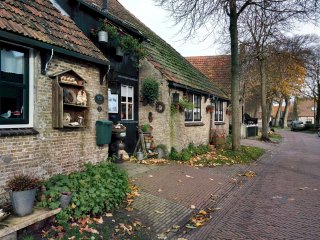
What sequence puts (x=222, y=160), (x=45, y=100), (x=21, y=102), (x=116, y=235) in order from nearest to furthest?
(x=116, y=235), (x=21, y=102), (x=45, y=100), (x=222, y=160)

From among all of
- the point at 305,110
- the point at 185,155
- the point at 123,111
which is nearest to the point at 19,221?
the point at 123,111

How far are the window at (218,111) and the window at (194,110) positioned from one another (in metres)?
3.67

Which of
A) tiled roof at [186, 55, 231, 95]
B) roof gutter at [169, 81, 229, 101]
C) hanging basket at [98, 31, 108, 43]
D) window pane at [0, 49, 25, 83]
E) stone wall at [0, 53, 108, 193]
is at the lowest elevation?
stone wall at [0, 53, 108, 193]

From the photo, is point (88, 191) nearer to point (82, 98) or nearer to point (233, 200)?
point (82, 98)

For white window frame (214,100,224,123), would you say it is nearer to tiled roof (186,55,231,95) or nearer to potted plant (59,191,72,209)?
tiled roof (186,55,231,95)

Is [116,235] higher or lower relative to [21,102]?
lower

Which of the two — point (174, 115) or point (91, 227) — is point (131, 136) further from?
point (91, 227)

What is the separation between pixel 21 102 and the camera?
6301 millimetres

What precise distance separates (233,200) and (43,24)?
611cm

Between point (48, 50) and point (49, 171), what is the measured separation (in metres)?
2.48

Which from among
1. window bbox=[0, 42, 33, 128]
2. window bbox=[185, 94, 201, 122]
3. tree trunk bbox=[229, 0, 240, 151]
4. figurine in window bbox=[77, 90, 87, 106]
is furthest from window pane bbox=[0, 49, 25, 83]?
tree trunk bbox=[229, 0, 240, 151]

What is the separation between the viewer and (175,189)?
8.78m

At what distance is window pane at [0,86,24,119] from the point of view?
234 inches

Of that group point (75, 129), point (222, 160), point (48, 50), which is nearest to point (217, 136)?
point (222, 160)
